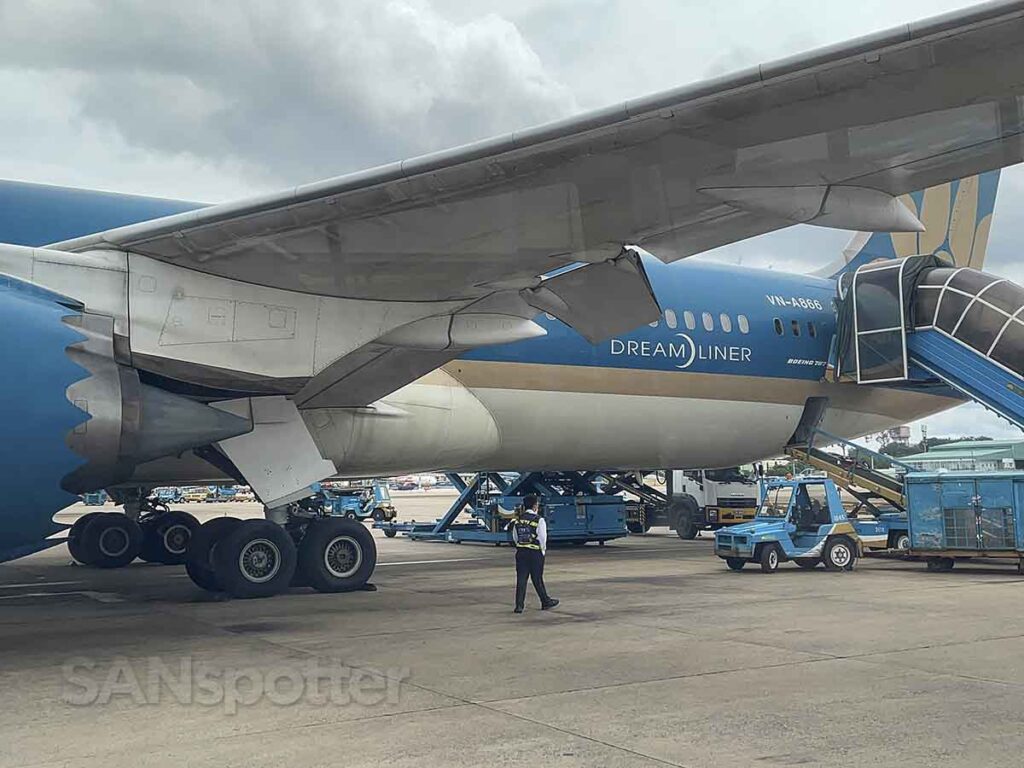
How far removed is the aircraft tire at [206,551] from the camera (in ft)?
36.7

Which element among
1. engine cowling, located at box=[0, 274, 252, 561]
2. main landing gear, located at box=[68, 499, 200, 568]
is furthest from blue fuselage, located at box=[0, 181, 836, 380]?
main landing gear, located at box=[68, 499, 200, 568]

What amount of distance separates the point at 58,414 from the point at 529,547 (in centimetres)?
503

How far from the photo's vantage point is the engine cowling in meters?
6.93

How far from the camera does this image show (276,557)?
11.1m

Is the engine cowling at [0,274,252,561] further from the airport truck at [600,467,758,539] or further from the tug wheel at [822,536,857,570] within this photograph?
the airport truck at [600,467,758,539]

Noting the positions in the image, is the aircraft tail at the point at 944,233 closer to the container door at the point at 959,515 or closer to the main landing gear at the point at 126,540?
the container door at the point at 959,515

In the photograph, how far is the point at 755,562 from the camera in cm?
1461

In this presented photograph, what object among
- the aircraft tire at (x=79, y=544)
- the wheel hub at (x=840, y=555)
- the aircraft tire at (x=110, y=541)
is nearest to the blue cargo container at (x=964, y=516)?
the wheel hub at (x=840, y=555)

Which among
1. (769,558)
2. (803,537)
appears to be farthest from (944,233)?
(769,558)

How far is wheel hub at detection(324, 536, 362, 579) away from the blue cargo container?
342 inches

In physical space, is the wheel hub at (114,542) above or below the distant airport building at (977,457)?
below

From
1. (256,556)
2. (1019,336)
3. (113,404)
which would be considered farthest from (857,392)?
(113,404)

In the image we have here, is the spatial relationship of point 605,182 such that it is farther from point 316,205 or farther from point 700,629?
point 700,629

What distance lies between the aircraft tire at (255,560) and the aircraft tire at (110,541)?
6.92 metres
